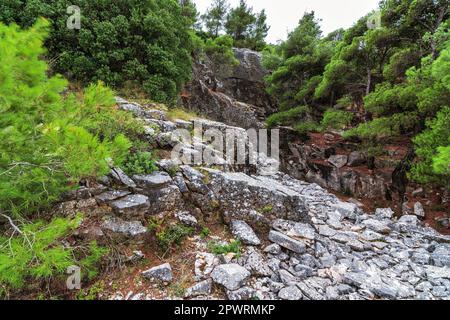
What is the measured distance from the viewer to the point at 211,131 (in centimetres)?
809

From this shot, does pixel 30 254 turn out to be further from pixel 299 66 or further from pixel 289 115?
pixel 299 66

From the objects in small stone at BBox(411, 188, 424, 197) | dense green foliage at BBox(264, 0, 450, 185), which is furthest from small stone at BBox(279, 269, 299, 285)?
small stone at BBox(411, 188, 424, 197)

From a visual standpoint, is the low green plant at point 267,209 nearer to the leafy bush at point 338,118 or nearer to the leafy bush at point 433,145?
the leafy bush at point 433,145

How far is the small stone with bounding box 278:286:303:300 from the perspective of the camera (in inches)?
132

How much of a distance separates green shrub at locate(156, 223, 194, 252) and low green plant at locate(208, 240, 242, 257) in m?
0.54

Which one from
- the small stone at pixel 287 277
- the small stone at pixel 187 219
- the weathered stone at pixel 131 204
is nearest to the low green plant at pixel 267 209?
the small stone at pixel 287 277

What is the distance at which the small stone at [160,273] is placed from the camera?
3.45 meters

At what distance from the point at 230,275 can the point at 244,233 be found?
1.11m

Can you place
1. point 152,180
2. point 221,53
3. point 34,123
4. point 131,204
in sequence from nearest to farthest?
1. point 34,123
2. point 131,204
3. point 152,180
4. point 221,53

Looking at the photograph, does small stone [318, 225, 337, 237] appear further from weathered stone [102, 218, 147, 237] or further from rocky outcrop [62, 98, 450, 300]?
weathered stone [102, 218, 147, 237]

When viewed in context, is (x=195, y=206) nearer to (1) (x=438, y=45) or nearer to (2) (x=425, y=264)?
(2) (x=425, y=264)

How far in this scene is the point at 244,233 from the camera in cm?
448

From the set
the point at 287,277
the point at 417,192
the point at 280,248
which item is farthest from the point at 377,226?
the point at 287,277
